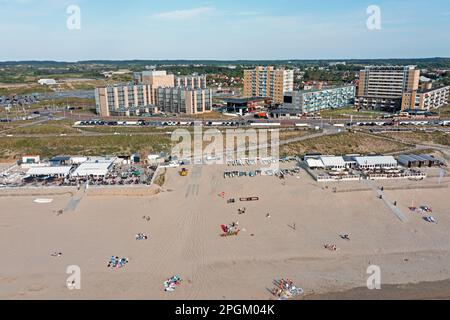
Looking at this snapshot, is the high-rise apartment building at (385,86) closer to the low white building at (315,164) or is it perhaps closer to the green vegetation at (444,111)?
the green vegetation at (444,111)

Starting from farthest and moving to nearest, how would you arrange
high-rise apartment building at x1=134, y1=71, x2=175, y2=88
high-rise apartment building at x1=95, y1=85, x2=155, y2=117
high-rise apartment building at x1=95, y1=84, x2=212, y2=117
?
1. high-rise apartment building at x1=134, y1=71, x2=175, y2=88
2. high-rise apartment building at x1=95, y1=84, x2=212, y2=117
3. high-rise apartment building at x1=95, y1=85, x2=155, y2=117

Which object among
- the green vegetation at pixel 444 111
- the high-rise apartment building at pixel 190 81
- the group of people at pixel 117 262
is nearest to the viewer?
the group of people at pixel 117 262

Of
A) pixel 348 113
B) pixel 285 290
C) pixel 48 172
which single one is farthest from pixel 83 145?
Answer: pixel 348 113

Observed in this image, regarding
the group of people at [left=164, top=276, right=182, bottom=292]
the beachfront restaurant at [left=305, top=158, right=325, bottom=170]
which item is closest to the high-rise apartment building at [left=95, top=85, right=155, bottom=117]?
the beachfront restaurant at [left=305, top=158, right=325, bottom=170]

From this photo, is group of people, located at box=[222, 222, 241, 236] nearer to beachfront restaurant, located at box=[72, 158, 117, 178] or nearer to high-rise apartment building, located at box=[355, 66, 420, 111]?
beachfront restaurant, located at box=[72, 158, 117, 178]

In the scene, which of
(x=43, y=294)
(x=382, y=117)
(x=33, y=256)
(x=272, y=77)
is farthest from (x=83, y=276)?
(x=272, y=77)

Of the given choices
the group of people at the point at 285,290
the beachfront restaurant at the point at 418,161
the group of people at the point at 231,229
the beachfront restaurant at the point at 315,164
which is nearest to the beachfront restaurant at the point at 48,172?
the group of people at the point at 231,229
